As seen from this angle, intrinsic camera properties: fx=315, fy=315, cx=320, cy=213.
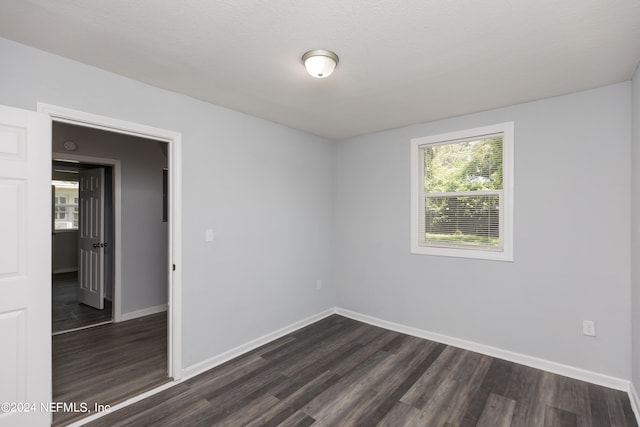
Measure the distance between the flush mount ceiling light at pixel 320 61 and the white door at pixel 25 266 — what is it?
1.70 m

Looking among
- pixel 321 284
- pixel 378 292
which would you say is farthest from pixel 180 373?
pixel 378 292

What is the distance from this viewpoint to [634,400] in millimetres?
2309

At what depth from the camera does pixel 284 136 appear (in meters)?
3.75

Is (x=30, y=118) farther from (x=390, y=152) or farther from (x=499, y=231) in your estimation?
(x=499, y=231)

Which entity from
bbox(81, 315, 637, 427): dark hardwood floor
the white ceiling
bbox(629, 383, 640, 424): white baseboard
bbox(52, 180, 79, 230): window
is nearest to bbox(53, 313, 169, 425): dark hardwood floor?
bbox(81, 315, 637, 427): dark hardwood floor

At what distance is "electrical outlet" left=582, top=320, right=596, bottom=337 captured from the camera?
2.64 metres

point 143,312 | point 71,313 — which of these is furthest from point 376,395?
point 71,313

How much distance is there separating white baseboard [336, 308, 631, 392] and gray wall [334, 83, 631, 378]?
0.05 metres

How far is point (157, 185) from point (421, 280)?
3819 millimetres

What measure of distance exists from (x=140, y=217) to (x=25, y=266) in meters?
2.59

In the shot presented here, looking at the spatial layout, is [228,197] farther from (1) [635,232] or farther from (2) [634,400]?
(2) [634,400]

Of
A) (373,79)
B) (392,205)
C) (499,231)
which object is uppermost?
(373,79)

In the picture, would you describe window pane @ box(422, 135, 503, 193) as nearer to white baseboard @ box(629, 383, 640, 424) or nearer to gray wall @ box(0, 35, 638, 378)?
gray wall @ box(0, 35, 638, 378)

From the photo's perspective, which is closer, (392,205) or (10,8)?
(10,8)
